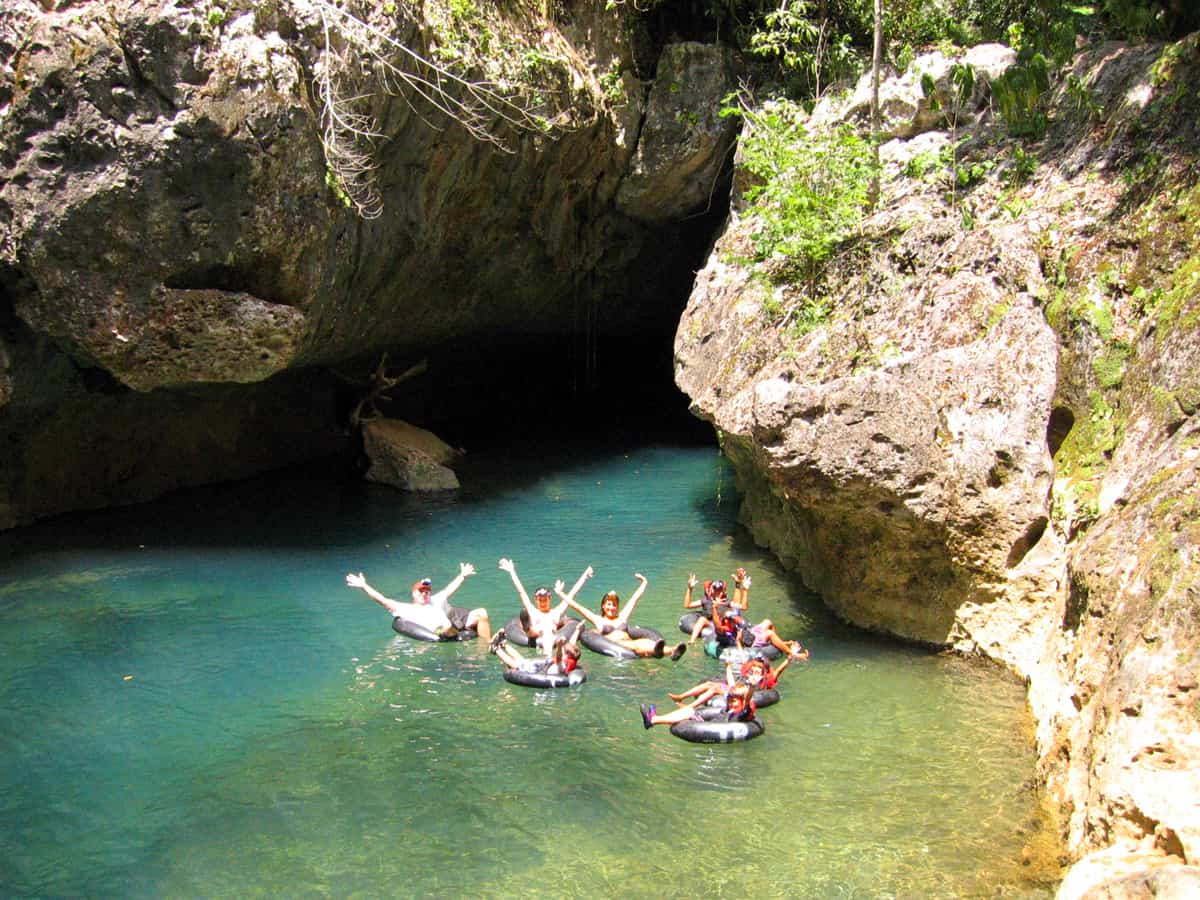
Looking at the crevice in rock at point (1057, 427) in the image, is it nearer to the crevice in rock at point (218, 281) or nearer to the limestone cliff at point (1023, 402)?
the limestone cliff at point (1023, 402)

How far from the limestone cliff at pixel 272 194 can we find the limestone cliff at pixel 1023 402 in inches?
196

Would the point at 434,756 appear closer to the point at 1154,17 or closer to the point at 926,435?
the point at 926,435

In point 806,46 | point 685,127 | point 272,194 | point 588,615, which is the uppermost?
point 806,46

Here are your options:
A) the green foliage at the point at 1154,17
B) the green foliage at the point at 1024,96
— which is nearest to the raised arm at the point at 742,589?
the green foliage at the point at 1024,96

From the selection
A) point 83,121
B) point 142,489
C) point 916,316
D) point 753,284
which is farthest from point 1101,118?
point 142,489

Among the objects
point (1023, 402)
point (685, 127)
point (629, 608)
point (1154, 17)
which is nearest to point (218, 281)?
point (629, 608)

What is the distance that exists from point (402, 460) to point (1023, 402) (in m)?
11.4

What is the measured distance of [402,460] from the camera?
1828 centimetres

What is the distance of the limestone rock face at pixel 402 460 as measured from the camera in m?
18.1

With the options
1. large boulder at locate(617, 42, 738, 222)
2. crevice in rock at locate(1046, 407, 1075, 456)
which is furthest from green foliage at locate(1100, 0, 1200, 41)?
large boulder at locate(617, 42, 738, 222)

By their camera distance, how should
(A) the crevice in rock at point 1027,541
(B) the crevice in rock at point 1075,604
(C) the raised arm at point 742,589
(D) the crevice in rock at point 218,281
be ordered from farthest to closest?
(D) the crevice in rock at point 218,281, (C) the raised arm at point 742,589, (A) the crevice in rock at point 1027,541, (B) the crevice in rock at point 1075,604

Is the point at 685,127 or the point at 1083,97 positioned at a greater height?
the point at 685,127

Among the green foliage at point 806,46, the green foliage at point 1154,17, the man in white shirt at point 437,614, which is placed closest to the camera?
the man in white shirt at point 437,614

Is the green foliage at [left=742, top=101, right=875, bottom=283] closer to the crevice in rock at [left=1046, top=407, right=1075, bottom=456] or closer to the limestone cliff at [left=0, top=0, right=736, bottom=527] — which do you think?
the crevice in rock at [left=1046, top=407, right=1075, bottom=456]
